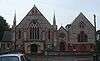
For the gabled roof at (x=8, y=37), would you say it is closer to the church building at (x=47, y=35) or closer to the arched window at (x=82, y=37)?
the church building at (x=47, y=35)

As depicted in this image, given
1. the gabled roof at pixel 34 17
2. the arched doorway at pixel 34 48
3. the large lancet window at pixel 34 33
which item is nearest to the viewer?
the arched doorway at pixel 34 48

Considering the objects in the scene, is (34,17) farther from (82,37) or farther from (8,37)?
(82,37)

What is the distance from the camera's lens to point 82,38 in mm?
59219

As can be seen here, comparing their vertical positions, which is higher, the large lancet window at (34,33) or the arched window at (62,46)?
the large lancet window at (34,33)

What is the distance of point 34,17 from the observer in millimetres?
59219

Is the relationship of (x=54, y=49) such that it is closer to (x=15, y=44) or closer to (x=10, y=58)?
(x=15, y=44)

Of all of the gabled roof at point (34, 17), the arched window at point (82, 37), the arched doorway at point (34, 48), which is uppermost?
the gabled roof at point (34, 17)

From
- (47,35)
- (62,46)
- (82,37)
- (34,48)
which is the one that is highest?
(47,35)

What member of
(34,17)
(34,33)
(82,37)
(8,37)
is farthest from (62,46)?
(8,37)

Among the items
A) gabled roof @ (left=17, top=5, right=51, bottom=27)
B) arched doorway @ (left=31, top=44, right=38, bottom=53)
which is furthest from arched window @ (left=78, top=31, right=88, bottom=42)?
arched doorway @ (left=31, top=44, right=38, bottom=53)

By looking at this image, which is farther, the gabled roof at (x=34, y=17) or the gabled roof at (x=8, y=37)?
the gabled roof at (x=8, y=37)

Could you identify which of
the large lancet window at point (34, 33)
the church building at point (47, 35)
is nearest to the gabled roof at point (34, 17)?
the church building at point (47, 35)

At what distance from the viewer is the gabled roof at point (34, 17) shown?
58775mm

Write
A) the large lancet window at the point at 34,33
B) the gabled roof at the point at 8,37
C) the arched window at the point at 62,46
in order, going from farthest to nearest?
the gabled roof at the point at 8,37 < the arched window at the point at 62,46 < the large lancet window at the point at 34,33
